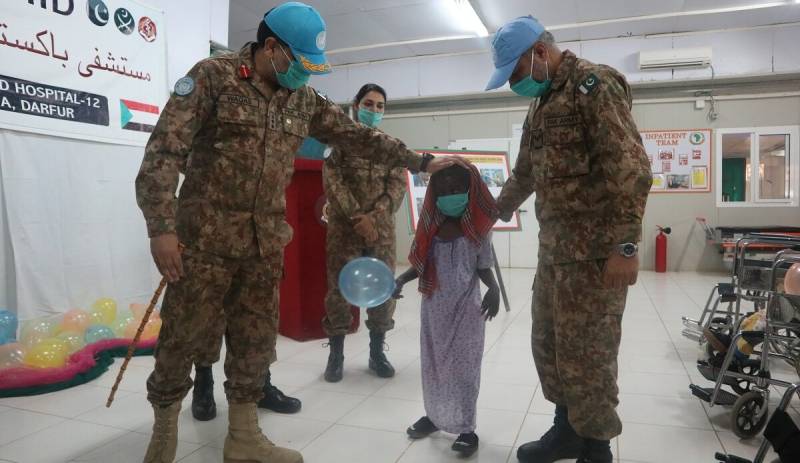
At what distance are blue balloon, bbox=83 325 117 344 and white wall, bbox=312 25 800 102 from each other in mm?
6031

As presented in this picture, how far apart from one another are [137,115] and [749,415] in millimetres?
4509

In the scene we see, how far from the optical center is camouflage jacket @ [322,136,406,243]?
2947 millimetres

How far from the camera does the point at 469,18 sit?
21.8ft

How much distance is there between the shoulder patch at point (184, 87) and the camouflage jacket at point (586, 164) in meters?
1.16

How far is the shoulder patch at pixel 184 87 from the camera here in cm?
168

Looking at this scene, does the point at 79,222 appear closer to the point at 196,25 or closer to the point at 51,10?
the point at 51,10

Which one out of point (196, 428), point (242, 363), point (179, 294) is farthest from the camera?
point (196, 428)

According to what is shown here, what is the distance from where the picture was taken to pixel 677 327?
13.6 feet

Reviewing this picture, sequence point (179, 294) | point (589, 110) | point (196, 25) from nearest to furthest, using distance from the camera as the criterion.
A: point (589, 110) → point (179, 294) → point (196, 25)

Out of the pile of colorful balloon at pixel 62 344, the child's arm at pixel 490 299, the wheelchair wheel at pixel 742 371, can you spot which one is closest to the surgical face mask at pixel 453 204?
the child's arm at pixel 490 299

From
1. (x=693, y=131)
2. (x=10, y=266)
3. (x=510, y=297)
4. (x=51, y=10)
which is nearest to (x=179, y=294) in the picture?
(x=10, y=266)

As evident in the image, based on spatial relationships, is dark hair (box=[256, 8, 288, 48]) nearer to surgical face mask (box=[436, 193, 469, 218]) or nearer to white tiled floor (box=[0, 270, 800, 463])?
surgical face mask (box=[436, 193, 469, 218])

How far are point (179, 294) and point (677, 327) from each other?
3838 millimetres

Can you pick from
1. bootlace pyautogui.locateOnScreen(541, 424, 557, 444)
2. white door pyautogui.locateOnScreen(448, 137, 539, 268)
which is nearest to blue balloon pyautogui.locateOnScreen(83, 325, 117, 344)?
bootlace pyautogui.locateOnScreen(541, 424, 557, 444)
